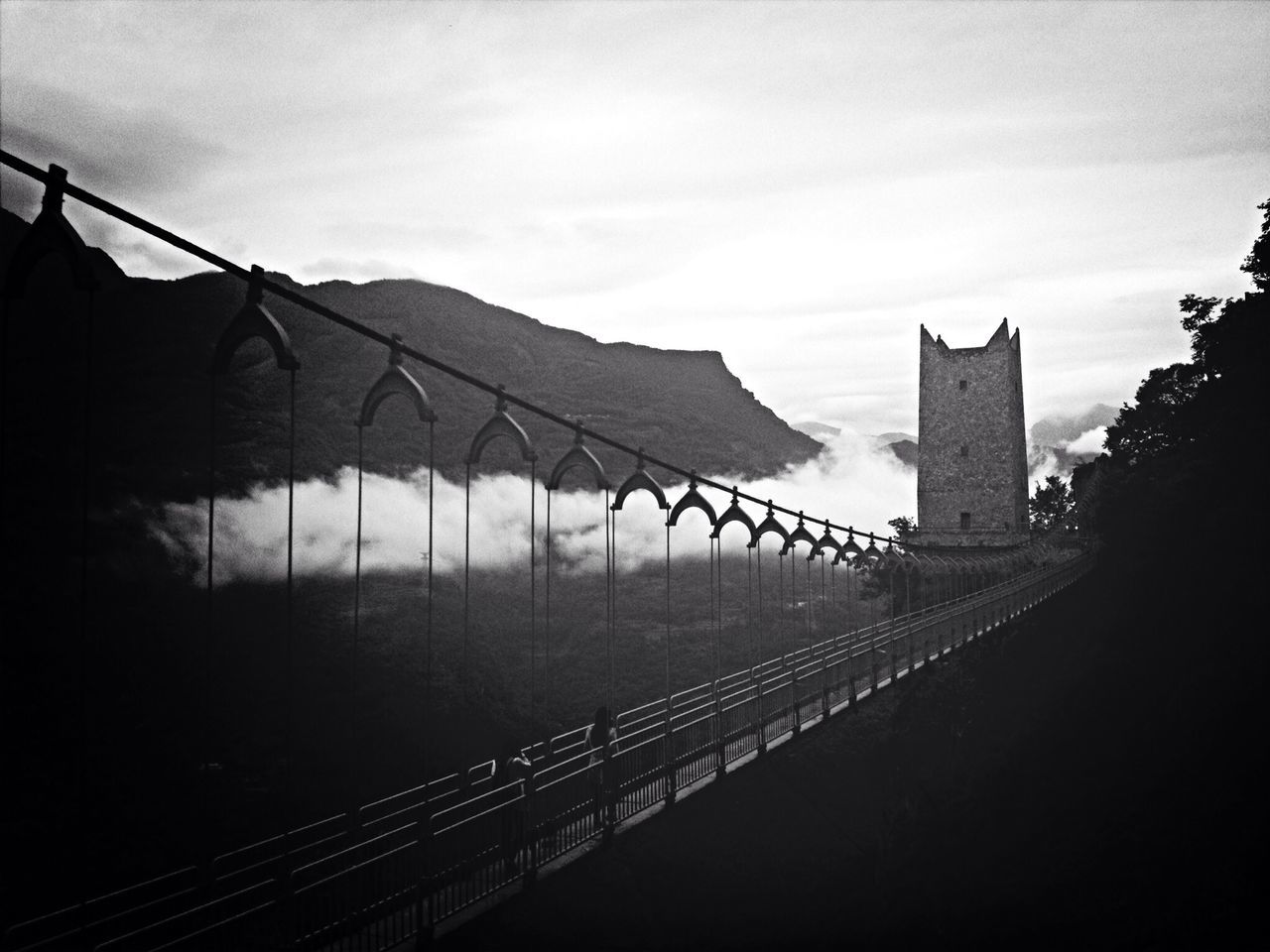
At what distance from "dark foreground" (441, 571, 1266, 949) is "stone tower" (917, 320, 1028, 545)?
10511 millimetres

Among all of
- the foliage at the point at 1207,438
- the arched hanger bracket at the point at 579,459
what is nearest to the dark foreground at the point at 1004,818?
the foliage at the point at 1207,438

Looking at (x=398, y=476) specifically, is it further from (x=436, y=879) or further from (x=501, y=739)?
(x=436, y=879)

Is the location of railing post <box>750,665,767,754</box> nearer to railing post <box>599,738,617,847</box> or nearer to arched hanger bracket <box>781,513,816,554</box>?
arched hanger bracket <box>781,513,816,554</box>

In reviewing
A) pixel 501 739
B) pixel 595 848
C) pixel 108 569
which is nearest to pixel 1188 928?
pixel 595 848

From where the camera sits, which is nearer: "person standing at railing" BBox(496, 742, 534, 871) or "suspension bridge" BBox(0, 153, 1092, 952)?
"suspension bridge" BBox(0, 153, 1092, 952)

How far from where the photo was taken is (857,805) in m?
39.0

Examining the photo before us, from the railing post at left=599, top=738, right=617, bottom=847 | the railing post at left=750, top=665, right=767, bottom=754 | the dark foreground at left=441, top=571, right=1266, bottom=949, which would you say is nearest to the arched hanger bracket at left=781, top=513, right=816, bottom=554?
the railing post at left=750, top=665, right=767, bottom=754

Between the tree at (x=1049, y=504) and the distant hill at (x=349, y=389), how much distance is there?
1213 inches

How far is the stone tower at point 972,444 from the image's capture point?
5597 centimetres

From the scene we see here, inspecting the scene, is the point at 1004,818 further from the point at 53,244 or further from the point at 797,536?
the point at 53,244

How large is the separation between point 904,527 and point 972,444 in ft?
16.7

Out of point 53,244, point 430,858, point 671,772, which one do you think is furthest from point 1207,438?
point 53,244

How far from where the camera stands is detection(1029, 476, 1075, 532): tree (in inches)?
2537

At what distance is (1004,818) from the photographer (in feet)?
97.6
